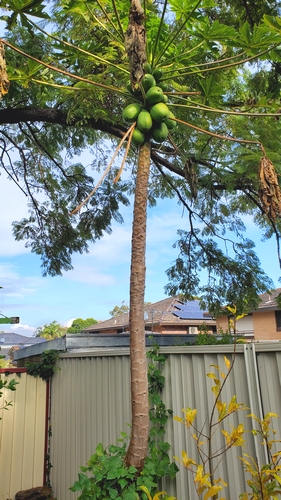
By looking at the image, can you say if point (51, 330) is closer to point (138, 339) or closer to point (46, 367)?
point (46, 367)

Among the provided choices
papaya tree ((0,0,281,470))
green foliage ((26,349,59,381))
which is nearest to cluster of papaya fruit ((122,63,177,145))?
papaya tree ((0,0,281,470))

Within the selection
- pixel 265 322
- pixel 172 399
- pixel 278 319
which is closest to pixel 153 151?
pixel 172 399

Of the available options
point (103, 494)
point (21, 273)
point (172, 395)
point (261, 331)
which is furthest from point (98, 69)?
point (261, 331)

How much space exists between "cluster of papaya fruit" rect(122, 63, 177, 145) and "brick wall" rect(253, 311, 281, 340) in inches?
640

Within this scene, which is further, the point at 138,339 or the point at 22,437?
the point at 22,437

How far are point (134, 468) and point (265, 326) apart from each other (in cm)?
1651

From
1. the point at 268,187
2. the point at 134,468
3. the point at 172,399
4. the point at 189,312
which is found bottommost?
the point at 134,468

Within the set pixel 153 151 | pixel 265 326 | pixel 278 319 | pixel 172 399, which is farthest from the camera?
pixel 265 326

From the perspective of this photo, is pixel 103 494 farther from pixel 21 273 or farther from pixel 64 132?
pixel 21 273

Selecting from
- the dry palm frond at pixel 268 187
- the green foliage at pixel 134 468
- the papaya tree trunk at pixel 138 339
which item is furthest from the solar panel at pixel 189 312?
the papaya tree trunk at pixel 138 339

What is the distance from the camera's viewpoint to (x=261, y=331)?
17.2m

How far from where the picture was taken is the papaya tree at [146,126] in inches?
86.3

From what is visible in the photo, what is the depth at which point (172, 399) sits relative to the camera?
2.83 m

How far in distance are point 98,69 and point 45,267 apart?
4.40 meters
